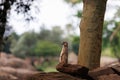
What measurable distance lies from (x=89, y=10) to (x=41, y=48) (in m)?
53.0

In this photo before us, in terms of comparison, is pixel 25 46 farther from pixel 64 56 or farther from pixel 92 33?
pixel 64 56

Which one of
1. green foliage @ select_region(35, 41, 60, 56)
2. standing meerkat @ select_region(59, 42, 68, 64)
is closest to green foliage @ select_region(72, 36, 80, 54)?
green foliage @ select_region(35, 41, 60, 56)

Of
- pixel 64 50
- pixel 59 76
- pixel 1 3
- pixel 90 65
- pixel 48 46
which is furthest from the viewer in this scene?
pixel 48 46

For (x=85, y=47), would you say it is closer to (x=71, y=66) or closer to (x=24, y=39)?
(x=71, y=66)

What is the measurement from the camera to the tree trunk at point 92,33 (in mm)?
13383

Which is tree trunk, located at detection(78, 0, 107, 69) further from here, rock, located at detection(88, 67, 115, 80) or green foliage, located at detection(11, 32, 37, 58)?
green foliage, located at detection(11, 32, 37, 58)

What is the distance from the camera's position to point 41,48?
66312mm

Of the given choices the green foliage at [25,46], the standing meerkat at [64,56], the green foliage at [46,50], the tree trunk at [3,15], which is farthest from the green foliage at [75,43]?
the standing meerkat at [64,56]

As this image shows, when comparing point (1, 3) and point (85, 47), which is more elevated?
point (1, 3)

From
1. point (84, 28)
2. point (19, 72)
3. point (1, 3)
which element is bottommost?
point (19, 72)

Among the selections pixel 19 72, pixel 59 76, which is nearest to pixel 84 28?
pixel 59 76

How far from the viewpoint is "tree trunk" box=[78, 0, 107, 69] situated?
13.4 meters

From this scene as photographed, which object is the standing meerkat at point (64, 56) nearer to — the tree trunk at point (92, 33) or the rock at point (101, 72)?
the rock at point (101, 72)

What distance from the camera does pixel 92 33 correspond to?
13469 millimetres
